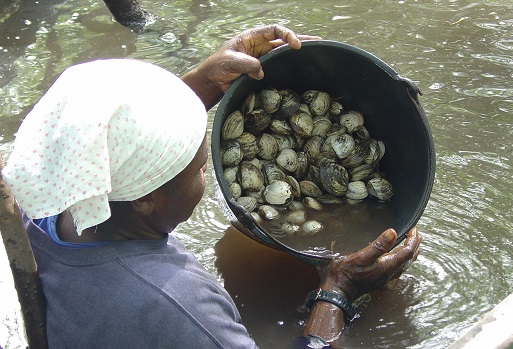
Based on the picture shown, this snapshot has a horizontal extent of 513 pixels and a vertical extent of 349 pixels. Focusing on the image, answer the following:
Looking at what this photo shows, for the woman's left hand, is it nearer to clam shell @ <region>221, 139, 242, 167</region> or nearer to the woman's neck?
clam shell @ <region>221, 139, 242, 167</region>

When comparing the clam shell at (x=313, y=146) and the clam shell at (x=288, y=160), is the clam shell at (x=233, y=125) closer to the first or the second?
the clam shell at (x=288, y=160)

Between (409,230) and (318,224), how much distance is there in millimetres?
420

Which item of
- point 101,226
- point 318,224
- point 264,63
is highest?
point 101,226

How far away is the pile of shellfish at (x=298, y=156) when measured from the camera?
9.53ft

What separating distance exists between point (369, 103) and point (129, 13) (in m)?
3.21

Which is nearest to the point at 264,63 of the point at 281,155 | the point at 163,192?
the point at 281,155

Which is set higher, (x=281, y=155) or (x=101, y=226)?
(x=101, y=226)

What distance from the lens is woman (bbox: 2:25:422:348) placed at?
1490 mm

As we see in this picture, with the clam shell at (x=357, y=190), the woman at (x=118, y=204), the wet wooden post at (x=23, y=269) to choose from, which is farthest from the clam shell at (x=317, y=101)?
the wet wooden post at (x=23, y=269)

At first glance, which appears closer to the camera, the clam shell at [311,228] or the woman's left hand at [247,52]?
the woman's left hand at [247,52]

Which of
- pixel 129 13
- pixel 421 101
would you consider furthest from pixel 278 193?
pixel 129 13

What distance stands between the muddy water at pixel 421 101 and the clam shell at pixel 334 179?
1.11ft

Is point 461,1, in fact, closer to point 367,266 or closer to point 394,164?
point 394,164

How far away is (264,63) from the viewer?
9.31 feet
